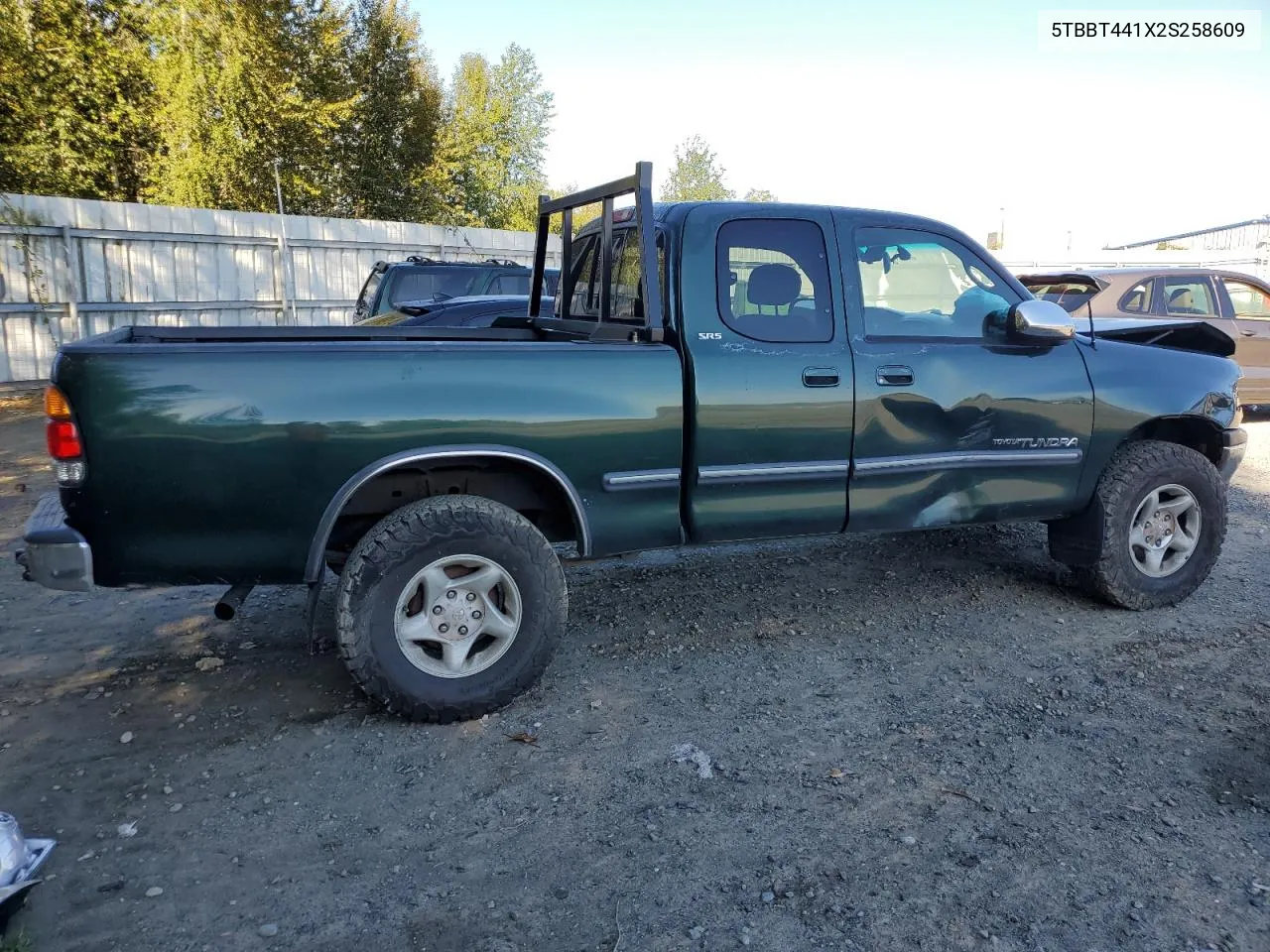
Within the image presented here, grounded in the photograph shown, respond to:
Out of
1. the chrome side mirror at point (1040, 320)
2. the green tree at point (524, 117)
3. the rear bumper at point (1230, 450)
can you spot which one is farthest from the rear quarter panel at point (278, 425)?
the green tree at point (524, 117)

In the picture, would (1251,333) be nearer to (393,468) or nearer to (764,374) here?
(764,374)

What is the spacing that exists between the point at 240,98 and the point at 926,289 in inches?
699

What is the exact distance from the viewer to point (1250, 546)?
658 cm

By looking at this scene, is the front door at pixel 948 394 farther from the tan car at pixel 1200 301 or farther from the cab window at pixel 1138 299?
the cab window at pixel 1138 299

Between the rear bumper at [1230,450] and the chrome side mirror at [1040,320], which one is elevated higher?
the chrome side mirror at [1040,320]

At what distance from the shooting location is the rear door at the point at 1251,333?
10.8 m

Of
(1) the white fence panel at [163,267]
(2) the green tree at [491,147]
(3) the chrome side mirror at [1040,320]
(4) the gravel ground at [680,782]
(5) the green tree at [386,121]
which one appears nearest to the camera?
(4) the gravel ground at [680,782]

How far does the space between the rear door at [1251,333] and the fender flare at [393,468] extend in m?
9.45

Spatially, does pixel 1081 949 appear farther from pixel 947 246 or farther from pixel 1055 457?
pixel 947 246

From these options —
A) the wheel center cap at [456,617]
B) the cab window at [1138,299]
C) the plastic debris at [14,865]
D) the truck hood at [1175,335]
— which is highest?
the cab window at [1138,299]

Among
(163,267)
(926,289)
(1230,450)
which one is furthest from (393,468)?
(163,267)

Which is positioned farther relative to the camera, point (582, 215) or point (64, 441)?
point (582, 215)

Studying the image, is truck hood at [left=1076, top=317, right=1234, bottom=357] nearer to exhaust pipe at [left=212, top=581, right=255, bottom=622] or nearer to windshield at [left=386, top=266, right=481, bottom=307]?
exhaust pipe at [left=212, top=581, right=255, bottom=622]

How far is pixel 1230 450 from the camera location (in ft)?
17.9
